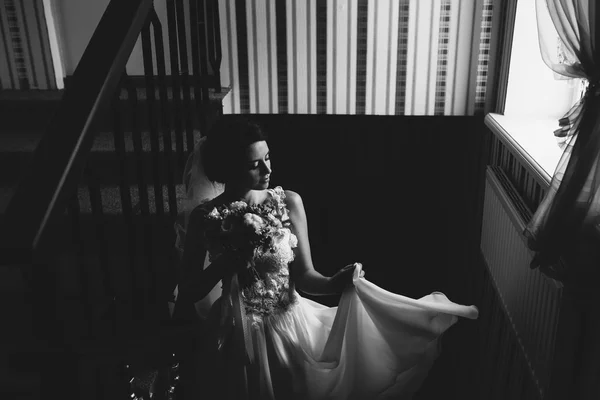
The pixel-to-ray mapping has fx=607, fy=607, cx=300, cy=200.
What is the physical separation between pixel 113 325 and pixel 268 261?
579mm

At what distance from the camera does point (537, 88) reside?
3.07 m

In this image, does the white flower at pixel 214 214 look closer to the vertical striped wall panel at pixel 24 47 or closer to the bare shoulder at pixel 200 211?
the bare shoulder at pixel 200 211

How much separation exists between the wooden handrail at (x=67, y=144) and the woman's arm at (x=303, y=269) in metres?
0.80

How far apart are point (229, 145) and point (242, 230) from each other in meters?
0.32

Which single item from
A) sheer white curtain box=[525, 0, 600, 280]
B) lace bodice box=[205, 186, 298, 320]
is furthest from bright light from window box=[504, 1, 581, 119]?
lace bodice box=[205, 186, 298, 320]

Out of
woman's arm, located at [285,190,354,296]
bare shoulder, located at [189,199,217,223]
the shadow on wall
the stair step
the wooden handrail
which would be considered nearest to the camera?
the wooden handrail

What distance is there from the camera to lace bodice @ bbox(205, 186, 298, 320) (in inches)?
→ 78.2

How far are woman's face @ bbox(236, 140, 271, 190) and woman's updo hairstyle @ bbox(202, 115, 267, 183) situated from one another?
15 millimetres

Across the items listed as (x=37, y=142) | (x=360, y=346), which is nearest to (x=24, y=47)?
(x=37, y=142)

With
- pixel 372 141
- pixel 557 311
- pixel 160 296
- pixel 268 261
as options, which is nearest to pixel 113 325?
pixel 160 296

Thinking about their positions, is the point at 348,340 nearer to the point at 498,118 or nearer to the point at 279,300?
the point at 279,300

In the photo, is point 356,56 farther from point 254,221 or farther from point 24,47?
point 24,47

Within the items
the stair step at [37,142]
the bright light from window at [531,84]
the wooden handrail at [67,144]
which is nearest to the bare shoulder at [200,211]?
the wooden handrail at [67,144]

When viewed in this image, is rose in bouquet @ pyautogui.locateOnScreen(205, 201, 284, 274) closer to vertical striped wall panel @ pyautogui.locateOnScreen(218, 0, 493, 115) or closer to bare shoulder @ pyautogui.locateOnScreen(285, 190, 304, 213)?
bare shoulder @ pyautogui.locateOnScreen(285, 190, 304, 213)
